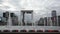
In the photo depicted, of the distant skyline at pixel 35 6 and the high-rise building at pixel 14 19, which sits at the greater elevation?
the distant skyline at pixel 35 6

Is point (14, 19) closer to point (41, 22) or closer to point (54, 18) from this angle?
point (41, 22)

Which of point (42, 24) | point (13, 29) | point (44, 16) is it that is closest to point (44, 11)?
point (44, 16)

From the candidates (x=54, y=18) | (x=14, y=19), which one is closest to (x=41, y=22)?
(x=54, y=18)

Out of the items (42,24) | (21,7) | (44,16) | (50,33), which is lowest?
(50,33)

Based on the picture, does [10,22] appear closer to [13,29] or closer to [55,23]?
[13,29]

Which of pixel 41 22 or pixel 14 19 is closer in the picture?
pixel 41 22

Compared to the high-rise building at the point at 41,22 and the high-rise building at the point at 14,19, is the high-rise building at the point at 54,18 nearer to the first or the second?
the high-rise building at the point at 41,22

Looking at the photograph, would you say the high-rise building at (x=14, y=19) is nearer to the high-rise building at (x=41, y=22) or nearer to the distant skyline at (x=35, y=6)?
the distant skyline at (x=35, y=6)

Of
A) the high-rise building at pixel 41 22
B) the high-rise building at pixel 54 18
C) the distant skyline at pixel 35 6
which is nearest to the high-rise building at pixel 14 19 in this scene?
the distant skyline at pixel 35 6

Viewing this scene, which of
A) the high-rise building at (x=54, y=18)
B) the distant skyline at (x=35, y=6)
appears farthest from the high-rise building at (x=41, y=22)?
the high-rise building at (x=54, y=18)
